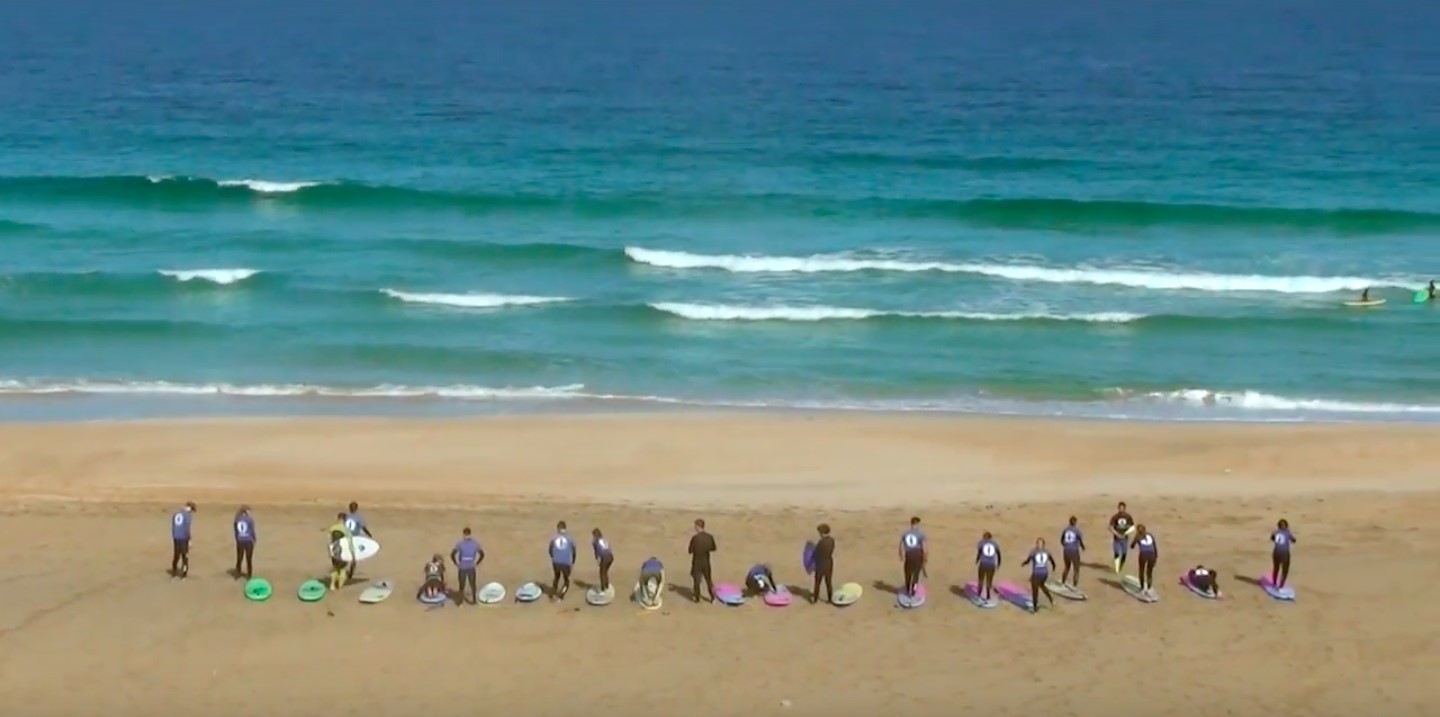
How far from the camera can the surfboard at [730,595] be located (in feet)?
62.2

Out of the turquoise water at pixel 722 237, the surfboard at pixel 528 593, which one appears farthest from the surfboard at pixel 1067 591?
the turquoise water at pixel 722 237

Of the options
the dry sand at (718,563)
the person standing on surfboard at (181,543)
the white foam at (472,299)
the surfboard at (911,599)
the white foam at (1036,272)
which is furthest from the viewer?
the white foam at (1036,272)

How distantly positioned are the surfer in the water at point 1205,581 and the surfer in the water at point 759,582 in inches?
208

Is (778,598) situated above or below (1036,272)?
below

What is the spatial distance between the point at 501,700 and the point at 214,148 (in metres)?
41.0

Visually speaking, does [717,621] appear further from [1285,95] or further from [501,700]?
[1285,95]

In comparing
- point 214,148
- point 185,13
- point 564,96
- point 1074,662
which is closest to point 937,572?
point 1074,662

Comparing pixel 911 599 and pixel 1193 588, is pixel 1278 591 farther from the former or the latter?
pixel 911 599

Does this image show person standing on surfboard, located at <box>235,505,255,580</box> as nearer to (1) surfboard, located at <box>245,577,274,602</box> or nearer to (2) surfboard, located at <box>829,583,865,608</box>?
(1) surfboard, located at <box>245,577,274,602</box>

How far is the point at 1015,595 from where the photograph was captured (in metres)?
19.3

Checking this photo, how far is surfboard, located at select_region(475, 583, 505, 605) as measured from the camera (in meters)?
19.0

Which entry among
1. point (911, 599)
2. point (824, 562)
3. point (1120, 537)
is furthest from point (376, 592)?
point (1120, 537)

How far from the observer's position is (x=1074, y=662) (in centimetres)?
1755

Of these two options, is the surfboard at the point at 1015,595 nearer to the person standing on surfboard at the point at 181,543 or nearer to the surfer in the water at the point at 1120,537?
the surfer in the water at the point at 1120,537
